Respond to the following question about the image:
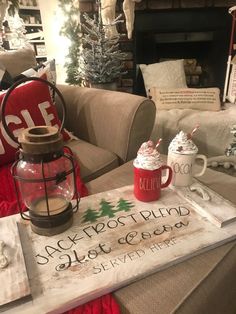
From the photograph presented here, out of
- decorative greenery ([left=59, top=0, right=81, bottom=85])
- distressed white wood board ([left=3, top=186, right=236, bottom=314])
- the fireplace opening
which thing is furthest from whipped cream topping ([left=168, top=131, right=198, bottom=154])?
decorative greenery ([left=59, top=0, right=81, bottom=85])

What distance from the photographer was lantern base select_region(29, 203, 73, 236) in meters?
0.61

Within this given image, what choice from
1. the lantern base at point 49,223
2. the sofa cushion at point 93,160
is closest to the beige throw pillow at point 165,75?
the sofa cushion at point 93,160

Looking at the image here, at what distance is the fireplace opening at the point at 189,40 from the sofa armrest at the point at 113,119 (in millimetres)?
1530

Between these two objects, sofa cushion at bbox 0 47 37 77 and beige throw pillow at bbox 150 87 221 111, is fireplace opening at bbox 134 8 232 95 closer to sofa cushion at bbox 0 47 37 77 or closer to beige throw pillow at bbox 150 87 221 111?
beige throw pillow at bbox 150 87 221 111

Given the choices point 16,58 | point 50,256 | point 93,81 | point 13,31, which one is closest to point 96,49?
point 93,81

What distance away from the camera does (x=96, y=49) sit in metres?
2.18

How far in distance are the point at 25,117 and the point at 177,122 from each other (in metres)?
0.99

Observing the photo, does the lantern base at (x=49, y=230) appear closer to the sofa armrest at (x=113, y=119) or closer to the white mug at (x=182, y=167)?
the white mug at (x=182, y=167)

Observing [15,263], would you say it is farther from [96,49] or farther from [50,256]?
[96,49]

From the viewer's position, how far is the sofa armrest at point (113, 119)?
1.11 meters

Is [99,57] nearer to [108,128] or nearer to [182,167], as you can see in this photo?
[108,128]

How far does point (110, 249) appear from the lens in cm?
57

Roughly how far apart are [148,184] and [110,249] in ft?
0.66

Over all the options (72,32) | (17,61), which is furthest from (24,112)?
(72,32)
